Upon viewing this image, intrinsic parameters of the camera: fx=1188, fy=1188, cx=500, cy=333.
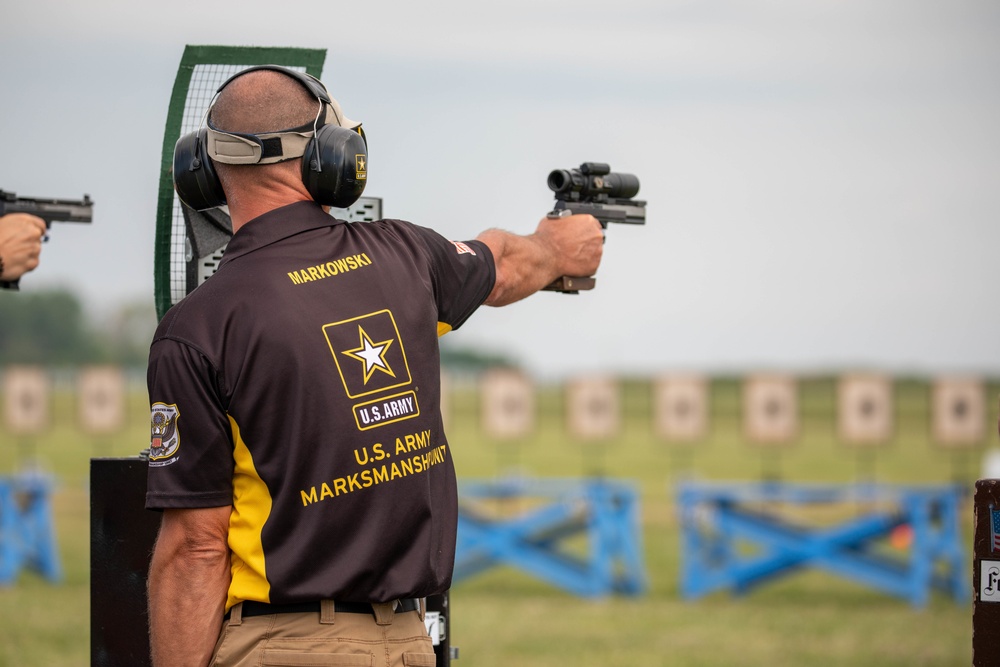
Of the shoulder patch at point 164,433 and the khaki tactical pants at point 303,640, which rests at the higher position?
the shoulder patch at point 164,433

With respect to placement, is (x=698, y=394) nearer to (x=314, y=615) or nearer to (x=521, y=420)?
(x=521, y=420)

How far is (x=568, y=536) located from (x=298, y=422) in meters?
7.21

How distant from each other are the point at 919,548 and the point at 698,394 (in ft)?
35.8

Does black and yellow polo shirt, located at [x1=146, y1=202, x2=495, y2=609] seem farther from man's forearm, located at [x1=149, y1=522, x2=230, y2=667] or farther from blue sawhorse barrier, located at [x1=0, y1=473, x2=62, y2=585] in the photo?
blue sawhorse barrier, located at [x1=0, y1=473, x2=62, y2=585]

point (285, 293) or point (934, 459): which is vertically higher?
point (285, 293)

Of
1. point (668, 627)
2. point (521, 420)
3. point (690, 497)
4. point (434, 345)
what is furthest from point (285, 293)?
point (521, 420)

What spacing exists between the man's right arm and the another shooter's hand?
4.77 ft

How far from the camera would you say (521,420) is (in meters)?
21.8

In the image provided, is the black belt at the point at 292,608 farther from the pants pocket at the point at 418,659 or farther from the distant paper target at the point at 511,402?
the distant paper target at the point at 511,402

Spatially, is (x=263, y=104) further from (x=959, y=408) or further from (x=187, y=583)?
(x=959, y=408)

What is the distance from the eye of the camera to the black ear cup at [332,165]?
212cm

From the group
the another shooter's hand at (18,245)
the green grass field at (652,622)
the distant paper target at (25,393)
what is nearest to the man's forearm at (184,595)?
the another shooter's hand at (18,245)

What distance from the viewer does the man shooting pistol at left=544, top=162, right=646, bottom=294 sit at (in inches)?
110

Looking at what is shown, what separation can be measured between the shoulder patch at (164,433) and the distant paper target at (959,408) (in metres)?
14.6
